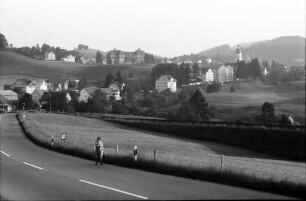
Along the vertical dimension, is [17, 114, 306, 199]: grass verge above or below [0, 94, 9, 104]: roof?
below

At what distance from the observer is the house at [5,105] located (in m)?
97.4

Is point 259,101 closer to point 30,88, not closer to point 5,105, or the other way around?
point 5,105

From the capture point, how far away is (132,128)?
67688mm

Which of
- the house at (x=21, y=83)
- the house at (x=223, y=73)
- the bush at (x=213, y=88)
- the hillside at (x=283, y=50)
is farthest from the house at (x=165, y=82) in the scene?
the house at (x=21, y=83)

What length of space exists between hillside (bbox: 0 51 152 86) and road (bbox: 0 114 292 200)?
330 ft

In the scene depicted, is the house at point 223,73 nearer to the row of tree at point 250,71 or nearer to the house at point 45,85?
the row of tree at point 250,71

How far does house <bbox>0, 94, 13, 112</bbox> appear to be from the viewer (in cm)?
9736

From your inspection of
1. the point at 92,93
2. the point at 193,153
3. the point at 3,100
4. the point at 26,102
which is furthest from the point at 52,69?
the point at 193,153

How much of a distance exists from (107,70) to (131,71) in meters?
9.83

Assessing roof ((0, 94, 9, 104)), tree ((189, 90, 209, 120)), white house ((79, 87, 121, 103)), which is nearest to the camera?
tree ((189, 90, 209, 120))

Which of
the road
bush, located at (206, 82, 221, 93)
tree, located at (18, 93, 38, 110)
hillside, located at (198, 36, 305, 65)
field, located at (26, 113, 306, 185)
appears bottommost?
field, located at (26, 113, 306, 185)

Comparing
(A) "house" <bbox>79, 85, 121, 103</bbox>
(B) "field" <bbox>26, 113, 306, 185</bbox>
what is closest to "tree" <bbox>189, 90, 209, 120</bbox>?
(B) "field" <bbox>26, 113, 306, 185</bbox>

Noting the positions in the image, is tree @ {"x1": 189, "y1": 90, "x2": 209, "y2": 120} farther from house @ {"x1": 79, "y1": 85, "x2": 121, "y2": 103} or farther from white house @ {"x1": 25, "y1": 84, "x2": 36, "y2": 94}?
white house @ {"x1": 25, "y1": 84, "x2": 36, "y2": 94}

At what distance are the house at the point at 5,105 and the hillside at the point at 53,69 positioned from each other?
41.4 ft
